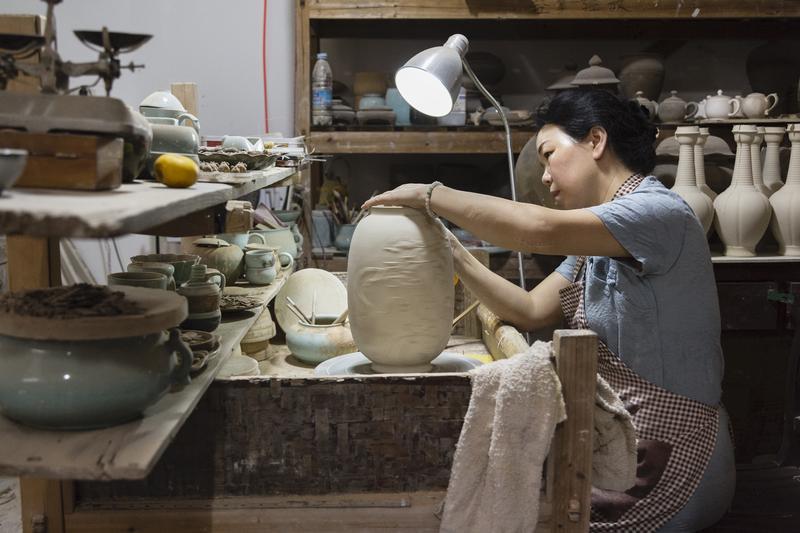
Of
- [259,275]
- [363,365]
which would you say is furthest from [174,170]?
[259,275]

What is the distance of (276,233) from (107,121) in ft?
6.70

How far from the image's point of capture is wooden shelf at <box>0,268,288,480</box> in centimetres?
92

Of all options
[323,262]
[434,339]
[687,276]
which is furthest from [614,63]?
[434,339]

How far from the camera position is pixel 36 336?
39.1 inches

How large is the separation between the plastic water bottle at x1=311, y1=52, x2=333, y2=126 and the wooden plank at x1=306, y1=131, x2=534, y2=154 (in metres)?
0.07

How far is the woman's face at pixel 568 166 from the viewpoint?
2029 mm

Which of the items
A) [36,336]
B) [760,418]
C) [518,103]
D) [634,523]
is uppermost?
[518,103]

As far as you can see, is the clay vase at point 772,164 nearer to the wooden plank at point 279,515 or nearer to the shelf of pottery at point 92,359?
the wooden plank at point 279,515

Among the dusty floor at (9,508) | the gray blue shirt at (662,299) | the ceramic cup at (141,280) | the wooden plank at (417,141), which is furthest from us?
the wooden plank at (417,141)

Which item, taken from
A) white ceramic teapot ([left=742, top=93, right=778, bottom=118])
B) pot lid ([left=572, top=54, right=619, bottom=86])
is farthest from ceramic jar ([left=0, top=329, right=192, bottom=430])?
white ceramic teapot ([left=742, top=93, right=778, bottom=118])

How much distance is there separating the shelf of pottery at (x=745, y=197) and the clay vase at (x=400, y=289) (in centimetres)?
210

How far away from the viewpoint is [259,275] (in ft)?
8.22

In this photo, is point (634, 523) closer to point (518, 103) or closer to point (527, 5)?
point (527, 5)

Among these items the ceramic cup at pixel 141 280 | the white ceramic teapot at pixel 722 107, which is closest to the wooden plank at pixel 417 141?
the white ceramic teapot at pixel 722 107
